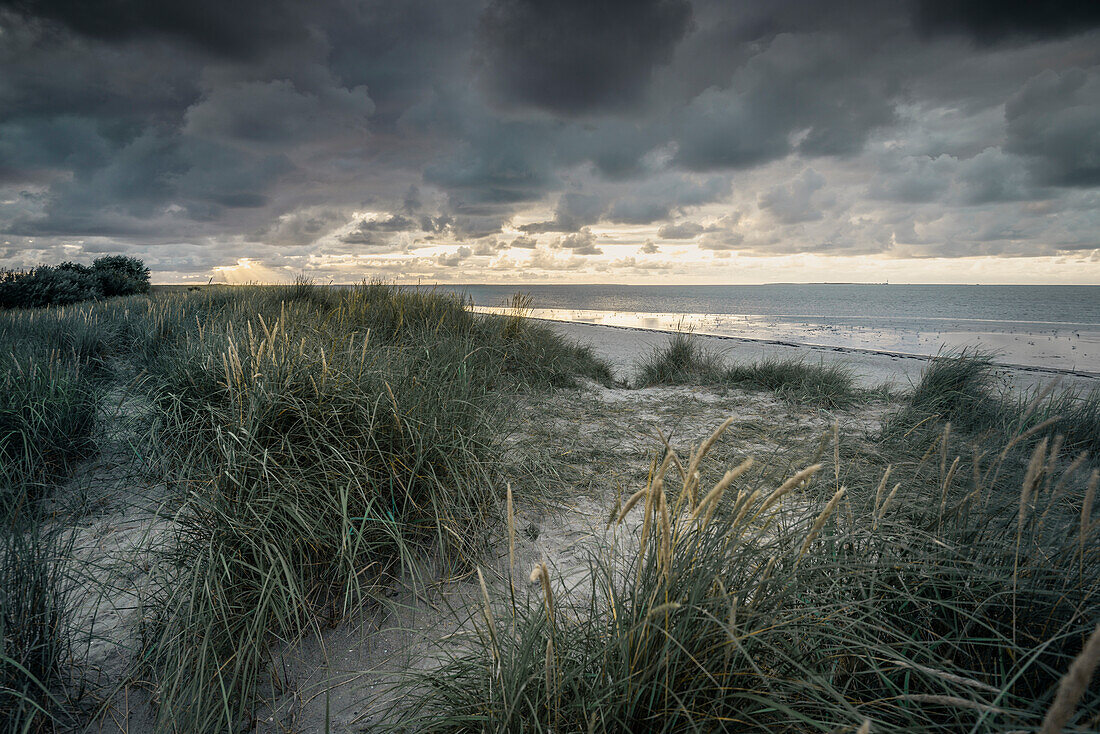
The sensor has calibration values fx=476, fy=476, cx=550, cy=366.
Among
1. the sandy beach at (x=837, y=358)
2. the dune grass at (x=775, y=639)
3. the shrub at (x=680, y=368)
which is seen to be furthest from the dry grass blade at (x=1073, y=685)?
the sandy beach at (x=837, y=358)

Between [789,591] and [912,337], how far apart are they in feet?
71.1

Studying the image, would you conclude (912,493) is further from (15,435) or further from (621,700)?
(15,435)

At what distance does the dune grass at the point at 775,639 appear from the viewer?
1194mm

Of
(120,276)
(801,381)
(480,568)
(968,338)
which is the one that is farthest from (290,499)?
(968,338)

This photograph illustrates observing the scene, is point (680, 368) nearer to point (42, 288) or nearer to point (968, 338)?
point (42, 288)

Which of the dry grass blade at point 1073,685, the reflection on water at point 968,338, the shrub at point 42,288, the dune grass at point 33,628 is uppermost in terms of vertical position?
the shrub at point 42,288

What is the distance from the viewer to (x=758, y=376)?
7.42 m

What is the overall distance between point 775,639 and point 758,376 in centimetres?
656

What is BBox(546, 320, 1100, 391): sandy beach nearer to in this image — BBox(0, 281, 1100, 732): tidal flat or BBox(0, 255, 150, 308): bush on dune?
BBox(0, 281, 1100, 732): tidal flat

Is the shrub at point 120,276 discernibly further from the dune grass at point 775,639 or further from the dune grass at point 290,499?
the dune grass at point 775,639

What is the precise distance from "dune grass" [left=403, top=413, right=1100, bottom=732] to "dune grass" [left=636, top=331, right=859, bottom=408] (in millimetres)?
5229

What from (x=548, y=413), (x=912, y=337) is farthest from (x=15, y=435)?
(x=912, y=337)

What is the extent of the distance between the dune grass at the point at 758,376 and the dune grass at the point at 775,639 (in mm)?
5229

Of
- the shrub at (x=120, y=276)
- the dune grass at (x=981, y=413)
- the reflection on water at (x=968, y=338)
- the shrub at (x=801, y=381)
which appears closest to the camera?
the dune grass at (x=981, y=413)
